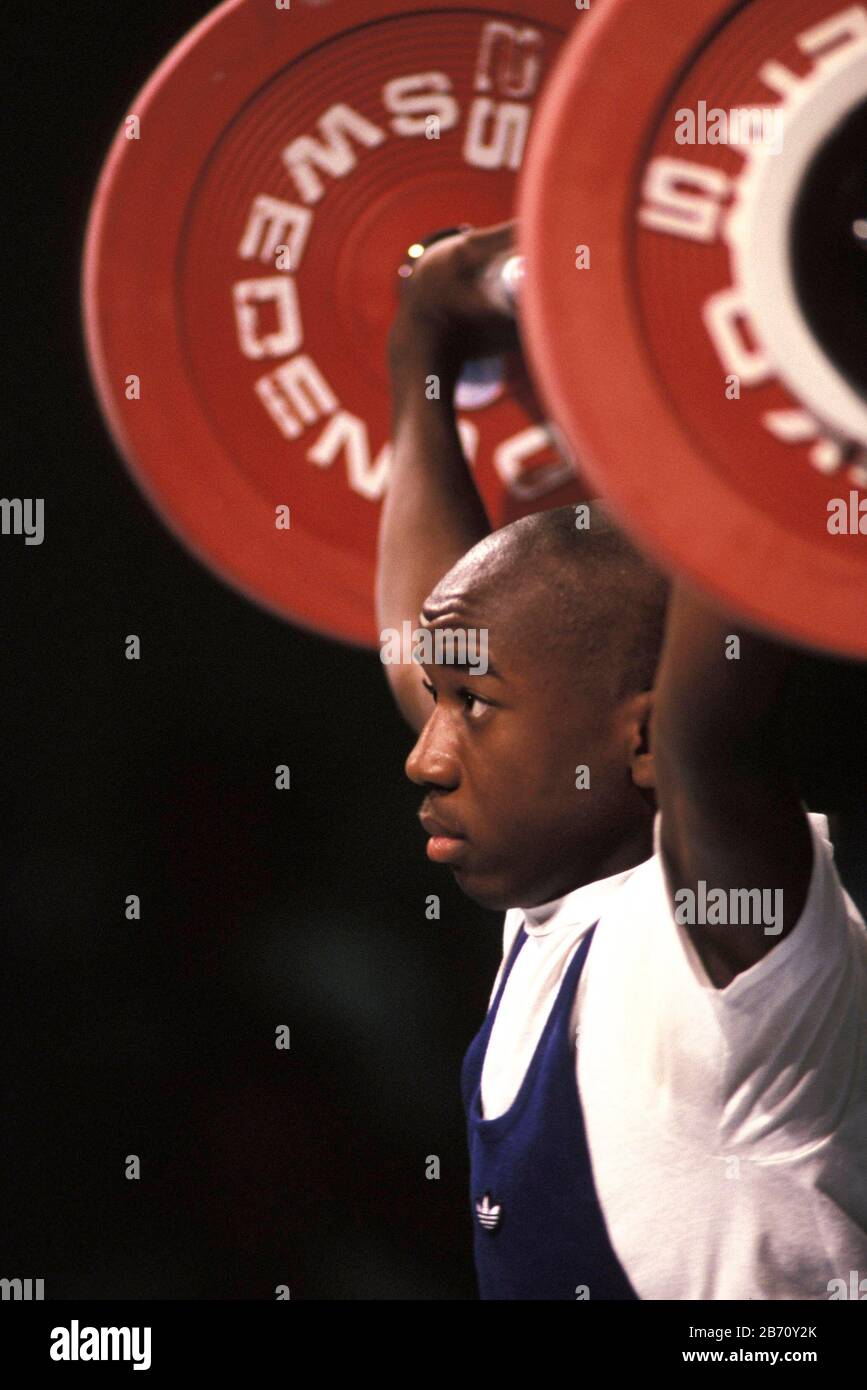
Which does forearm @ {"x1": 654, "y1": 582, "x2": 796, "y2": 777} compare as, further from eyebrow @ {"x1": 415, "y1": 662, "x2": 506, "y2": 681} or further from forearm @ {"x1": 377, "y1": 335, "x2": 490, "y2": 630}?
forearm @ {"x1": 377, "y1": 335, "x2": 490, "y2": 630}

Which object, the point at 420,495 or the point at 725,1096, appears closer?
the point at 725,1096

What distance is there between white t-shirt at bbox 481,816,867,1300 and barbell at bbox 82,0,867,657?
1.31 ft

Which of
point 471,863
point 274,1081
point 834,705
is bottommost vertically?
point 274,1081

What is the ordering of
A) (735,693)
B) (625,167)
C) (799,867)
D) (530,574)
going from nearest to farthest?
(625,167), (735,693), (799,867), (530,574)

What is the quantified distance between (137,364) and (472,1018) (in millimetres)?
809

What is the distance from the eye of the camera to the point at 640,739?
1.54m

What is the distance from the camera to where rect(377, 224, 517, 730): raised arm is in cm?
167

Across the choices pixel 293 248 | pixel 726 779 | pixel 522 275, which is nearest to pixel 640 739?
pixel 726 779

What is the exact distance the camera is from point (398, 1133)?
73.2 inches

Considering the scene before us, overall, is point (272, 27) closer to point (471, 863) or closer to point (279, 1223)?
point (471, 863)

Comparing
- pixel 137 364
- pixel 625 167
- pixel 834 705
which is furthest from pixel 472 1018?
pixel 625 167

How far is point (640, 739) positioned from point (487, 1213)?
1.69ft

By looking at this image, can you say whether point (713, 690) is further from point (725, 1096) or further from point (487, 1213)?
Answer: point (487, 1213)

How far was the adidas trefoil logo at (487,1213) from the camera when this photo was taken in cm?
163
